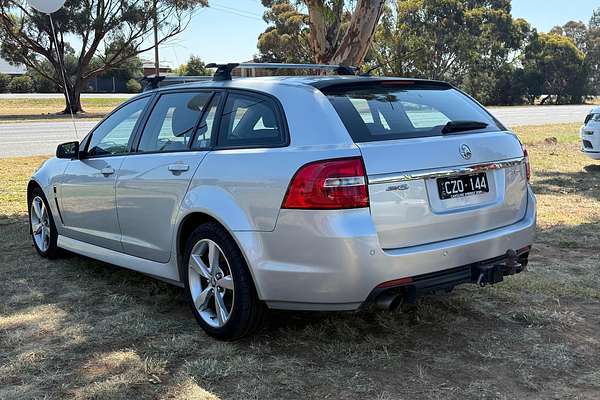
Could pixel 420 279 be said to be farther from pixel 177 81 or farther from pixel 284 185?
pixel 177 81

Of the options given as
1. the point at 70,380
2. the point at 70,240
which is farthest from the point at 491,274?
the point at 70,240

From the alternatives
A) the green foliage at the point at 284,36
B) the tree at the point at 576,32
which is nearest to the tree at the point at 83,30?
the green foliage at the point at 284,36

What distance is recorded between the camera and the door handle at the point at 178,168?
4090 mm

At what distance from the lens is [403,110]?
396cm

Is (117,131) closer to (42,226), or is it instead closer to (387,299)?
(42,226)

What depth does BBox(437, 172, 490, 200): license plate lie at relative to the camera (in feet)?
11.7

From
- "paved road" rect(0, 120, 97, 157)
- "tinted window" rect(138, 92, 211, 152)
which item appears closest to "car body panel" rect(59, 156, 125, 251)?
"tinted window" rect(138, 92, 211, 152)

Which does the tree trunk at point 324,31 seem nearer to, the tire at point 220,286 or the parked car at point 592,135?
the parked car at point 592,135

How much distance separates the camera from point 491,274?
370cm

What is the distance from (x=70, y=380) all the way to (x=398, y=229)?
1.96 metres

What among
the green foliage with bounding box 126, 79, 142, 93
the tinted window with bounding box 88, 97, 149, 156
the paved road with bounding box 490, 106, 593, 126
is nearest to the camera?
the tinted window with bounding box 88, 97, 149, 156

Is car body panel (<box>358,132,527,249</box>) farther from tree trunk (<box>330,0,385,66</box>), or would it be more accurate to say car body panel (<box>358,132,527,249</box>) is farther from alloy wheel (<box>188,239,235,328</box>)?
tree trunk (<box>330,0,385,66</box>)

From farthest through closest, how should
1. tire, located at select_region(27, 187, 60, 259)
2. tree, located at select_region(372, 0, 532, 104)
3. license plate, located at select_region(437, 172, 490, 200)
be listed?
tree, located at select_region(372, 0, 532, 104), tire, located at select_region(27, 187, 60, 259), license plate, located at select_region(437, 172, 490, 200)

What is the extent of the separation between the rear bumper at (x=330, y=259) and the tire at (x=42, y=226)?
2.93 meters
